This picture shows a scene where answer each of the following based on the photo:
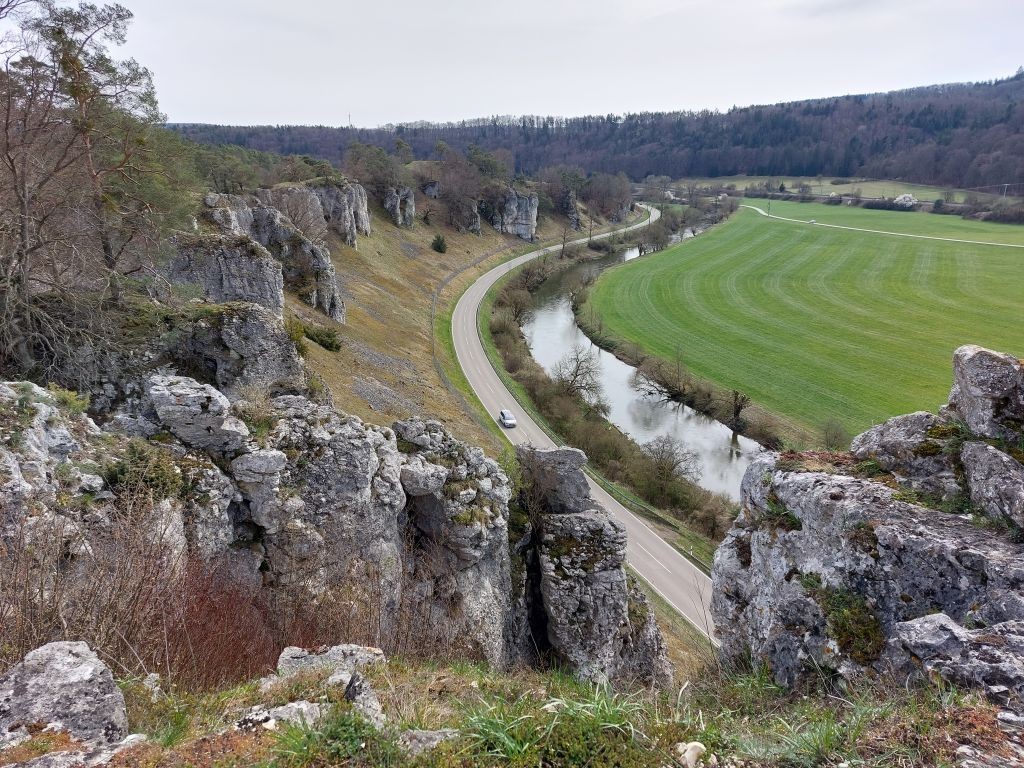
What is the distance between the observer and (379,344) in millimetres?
40250

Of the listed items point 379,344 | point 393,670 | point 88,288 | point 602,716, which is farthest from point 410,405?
point 602,716

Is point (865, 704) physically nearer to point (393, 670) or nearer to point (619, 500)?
point (393, 670)

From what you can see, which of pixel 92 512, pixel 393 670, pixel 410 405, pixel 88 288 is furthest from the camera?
pixel 410 405

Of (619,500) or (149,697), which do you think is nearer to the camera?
(149,697)

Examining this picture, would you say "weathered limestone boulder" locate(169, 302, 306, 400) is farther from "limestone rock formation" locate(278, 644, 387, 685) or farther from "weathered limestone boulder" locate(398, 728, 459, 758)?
"weathered limestone boulder" locate(398, 728, 459, 758)

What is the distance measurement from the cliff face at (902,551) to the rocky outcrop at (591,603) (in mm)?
5089

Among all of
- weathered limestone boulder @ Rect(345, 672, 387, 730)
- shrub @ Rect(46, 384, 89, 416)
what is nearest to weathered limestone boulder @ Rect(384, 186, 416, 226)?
shrub @ Rect(46, 384, 89, 416)

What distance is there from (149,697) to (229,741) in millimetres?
1359

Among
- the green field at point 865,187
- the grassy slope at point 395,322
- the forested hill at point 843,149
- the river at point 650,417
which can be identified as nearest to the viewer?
the grassy slope at point 395,322

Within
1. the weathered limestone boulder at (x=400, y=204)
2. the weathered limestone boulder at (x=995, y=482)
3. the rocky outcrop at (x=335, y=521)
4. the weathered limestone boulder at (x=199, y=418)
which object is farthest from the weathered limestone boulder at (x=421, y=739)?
the weathered limestone boulder at (x=400, y=204)

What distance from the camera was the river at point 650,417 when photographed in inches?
1369

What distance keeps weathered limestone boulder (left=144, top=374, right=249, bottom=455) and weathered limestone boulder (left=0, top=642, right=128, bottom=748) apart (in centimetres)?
621

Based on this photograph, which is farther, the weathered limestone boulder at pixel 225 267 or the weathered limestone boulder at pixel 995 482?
the weathered limestone boulder at pixel 225 267

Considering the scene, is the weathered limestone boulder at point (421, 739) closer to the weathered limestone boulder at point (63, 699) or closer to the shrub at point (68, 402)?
the weathered limestone boulder at point (63, 699)
